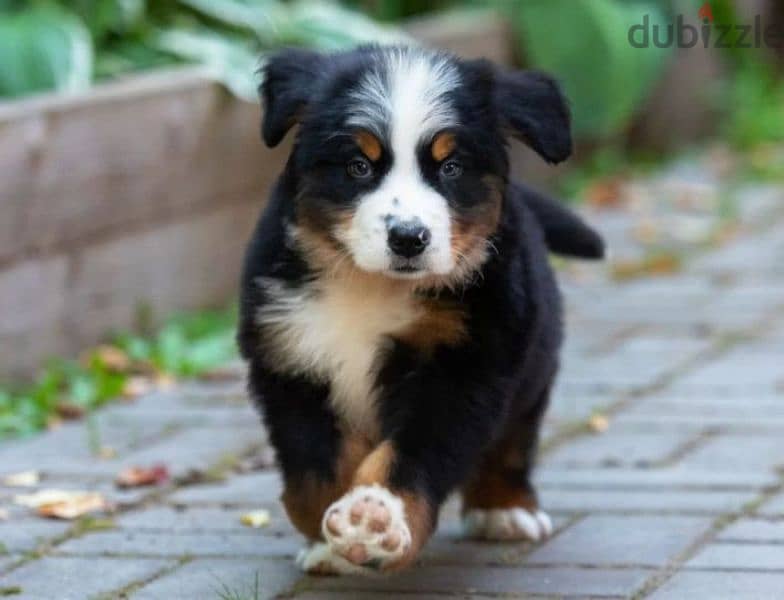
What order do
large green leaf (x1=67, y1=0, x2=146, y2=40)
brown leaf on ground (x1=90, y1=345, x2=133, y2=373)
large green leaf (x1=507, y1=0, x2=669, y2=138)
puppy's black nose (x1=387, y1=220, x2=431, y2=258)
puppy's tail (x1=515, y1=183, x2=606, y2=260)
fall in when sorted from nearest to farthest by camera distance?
puppy's black nose (x1=387, y1=220, x2=431, y2=258)
puppy's tail (x1=515, y1=183, x2=606, y2=260)
brown leaf on ground (x1=90, y1=345, x2=133, y2=373)
large green leaf (x1=67, y1=0, x2=146, y2=40)
large green leaf (x1=507, y1=0, x2=669, y2=138)

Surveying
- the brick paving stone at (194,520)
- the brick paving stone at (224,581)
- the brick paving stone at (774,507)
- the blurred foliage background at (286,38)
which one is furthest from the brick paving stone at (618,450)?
the blurred foliage background at (286,38)

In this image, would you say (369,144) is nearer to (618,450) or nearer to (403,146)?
(403,146)

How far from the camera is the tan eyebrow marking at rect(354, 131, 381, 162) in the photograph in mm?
3203

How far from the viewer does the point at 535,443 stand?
3.83 metres

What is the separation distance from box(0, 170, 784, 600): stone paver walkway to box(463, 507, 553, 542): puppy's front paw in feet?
0.15

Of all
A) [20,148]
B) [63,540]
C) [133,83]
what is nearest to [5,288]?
[20,148]

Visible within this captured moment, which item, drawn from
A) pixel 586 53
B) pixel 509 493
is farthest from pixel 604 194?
pixel 509 493

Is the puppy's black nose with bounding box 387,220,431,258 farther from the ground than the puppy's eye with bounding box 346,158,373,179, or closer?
closer

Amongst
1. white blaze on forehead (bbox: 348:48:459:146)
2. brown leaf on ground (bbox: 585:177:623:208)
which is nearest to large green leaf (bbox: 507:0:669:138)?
brown leaf on ground (bbox: 585:177:623:208)

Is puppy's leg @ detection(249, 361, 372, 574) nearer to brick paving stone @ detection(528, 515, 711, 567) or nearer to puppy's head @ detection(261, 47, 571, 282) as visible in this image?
puppy's head @ detection(261, 47, 571, 282)

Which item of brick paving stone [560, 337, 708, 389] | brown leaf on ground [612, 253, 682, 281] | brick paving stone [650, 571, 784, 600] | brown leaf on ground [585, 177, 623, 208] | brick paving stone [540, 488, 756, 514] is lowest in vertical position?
brown leaf on ground [585, 177, 623, 208]

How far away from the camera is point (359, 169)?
10.6 ft

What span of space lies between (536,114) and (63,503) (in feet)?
4.81

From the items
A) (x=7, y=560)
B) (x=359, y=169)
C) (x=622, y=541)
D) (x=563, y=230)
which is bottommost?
(x=622, y=541)
